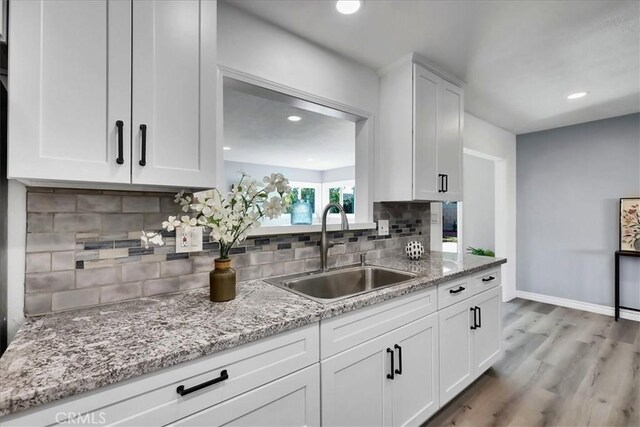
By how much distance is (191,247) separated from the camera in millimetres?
1396

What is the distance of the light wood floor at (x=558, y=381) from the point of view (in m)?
1.82

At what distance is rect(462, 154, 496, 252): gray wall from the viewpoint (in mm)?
4633

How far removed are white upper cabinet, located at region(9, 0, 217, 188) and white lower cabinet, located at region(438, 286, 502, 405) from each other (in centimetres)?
162

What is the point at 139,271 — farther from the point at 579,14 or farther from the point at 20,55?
the point at 579,14

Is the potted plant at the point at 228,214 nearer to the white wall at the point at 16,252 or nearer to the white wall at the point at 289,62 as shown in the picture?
the white wall at the point at 16,252

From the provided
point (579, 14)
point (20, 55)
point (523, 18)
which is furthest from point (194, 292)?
point (579, 14)

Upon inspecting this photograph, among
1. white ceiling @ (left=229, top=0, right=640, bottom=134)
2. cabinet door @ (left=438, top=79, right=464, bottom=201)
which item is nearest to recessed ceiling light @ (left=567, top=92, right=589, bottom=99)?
white ceiling @ (left=229, top=0, right=640, bottom=134)

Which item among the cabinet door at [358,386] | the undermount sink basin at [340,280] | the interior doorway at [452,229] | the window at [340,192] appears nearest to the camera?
the cabinet door at [358,386]


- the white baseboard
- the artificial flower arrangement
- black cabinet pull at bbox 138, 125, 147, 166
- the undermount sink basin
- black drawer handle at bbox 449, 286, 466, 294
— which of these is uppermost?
black cabinet pull at bbox 138, 125, 147, 166

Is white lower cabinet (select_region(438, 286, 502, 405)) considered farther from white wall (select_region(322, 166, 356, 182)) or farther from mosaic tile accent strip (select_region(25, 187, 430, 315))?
white wall (select_region(322, 166, 356, 182))

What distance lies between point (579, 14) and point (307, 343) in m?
2.28

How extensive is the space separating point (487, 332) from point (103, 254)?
7.95 feet

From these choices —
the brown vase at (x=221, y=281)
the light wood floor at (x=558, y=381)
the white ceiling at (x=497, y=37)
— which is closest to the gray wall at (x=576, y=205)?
the light wood floor at (x=558, y=381)

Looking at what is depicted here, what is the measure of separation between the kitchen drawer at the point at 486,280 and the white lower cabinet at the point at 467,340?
0.12 ft
